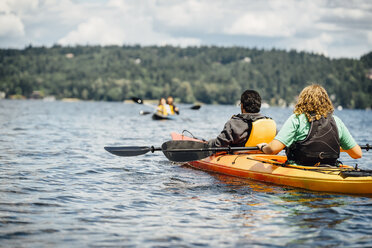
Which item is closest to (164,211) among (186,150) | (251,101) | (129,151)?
(186,150)

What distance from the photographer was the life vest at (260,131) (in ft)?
32.4

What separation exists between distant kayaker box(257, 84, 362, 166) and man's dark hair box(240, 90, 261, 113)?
1516 mm

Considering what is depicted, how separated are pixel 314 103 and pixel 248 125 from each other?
209cm

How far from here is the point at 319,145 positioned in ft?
27.4

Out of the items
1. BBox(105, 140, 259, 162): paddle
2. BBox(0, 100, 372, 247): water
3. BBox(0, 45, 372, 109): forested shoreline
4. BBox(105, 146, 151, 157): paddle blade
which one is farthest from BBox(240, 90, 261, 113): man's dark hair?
BBox(0, 45, 372, 109): forested shoreline

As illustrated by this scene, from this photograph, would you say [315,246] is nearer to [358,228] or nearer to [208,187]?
[358,228]

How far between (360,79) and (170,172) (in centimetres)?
18137

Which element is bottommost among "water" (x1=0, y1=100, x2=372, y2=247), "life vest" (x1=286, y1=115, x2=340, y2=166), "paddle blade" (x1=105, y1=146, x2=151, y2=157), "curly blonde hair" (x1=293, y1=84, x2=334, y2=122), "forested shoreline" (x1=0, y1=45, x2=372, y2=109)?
"water" (x1=0, y1=100, x2=372, y2=247)

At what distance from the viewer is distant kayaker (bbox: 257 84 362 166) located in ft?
26.7

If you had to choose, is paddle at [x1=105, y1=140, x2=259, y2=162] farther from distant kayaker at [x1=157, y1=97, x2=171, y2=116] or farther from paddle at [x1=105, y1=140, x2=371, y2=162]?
distant kayaker at [x1=157, y1=97, x2=171, y2=116]

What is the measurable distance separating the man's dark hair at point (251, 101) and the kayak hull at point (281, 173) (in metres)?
1.09

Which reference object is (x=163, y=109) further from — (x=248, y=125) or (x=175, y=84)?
(x=175, y=84)

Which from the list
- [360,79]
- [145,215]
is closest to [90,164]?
[145,215]

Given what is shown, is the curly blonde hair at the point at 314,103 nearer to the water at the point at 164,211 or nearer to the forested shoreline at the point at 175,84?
the water at the point at 164,211
